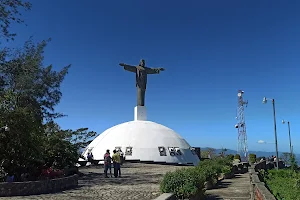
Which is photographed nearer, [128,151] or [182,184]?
[182,184]

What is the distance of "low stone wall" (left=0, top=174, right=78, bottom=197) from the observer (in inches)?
375

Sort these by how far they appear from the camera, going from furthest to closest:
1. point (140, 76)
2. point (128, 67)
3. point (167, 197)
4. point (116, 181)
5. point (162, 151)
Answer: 1. point (140, 76)
2. point (128, 67)
3. point (162, 151)
4. point (116, 181)
5. point (167, 197)

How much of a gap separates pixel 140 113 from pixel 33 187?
2247cm

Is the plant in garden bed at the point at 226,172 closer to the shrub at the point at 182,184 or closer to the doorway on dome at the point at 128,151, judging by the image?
the shrub at the point at 182,184

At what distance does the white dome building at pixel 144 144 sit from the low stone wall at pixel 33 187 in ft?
49.1

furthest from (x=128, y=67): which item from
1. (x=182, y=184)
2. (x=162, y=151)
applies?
(x=182, y=184)

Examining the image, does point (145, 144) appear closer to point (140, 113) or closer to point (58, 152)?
point (140, 113)

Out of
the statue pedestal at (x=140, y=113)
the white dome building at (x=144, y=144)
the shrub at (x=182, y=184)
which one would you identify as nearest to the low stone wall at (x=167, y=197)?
the shrub at (x=182, y=184)

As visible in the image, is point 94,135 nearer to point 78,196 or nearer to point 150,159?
point 150,159

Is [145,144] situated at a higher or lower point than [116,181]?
higher

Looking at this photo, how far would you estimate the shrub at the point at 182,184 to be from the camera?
851cm

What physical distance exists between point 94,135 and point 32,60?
1737 centimetres

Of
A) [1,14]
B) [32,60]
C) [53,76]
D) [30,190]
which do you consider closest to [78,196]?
[30,190]

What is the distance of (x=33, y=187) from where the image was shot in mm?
10070
